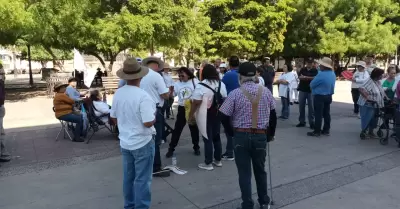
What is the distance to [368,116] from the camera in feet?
24.5

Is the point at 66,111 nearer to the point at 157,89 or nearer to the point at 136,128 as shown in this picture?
the point at 157,89

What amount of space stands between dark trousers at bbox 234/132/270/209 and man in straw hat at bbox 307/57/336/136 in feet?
13.7

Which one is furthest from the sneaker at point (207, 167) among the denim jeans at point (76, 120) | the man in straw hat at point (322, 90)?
the denim jeans at point (76, 120)

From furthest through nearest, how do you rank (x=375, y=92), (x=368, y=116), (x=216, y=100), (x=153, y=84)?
(x=368, y=116) → (x=375, y=92) → (x=216, y=100) → (x=153, y=84)

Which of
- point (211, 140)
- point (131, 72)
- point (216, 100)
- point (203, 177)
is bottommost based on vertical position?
point (203, 177)

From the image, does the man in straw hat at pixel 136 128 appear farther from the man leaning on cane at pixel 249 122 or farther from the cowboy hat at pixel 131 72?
the man leaning on cane at pixel 249 122

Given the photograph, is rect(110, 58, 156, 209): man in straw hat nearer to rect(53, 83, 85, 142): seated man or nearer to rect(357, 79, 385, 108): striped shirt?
rect(53, 83, 85, 142): seated man

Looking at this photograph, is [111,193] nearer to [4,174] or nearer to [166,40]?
[4,174]

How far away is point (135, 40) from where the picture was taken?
54.3ft

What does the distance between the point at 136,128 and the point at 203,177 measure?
198 centimetres

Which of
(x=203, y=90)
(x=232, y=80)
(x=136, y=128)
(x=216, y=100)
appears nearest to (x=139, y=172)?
(x=136, y=128)

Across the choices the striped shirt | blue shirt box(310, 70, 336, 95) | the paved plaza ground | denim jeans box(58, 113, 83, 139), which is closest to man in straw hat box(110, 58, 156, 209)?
the paved plaza ground

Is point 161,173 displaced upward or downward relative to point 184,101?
downward

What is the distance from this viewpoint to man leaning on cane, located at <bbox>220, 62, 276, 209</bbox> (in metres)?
3.85
